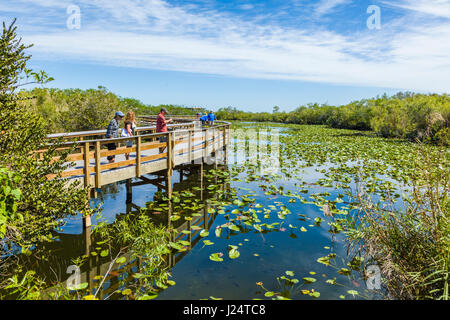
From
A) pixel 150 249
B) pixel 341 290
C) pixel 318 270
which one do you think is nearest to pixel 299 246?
pixel 318 270

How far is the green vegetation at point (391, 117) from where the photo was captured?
946 cm

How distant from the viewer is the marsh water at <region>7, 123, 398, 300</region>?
4820mm

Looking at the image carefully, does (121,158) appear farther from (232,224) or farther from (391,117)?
(391,117)

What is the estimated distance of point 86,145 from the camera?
6.37 meters

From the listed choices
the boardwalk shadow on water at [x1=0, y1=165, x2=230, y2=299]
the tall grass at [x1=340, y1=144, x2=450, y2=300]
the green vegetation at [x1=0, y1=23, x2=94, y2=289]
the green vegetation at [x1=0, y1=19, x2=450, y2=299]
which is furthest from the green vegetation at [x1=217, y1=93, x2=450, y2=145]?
the green vegetation at [x1=0, y1=23, x2=94, y2=289]

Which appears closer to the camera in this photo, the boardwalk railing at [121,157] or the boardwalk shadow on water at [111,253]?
the boardwalk shadow on water at [111,253]

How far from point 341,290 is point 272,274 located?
3.86 feet

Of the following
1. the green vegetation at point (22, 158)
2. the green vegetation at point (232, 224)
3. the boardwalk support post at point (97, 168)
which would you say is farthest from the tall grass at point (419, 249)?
the boardwalk support post at point (97, 168)

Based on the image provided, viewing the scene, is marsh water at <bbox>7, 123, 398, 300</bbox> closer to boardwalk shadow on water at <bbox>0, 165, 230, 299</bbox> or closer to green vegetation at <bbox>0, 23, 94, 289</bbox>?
boardwalk shadow on water at <bbox>0, 165, 230, 299</bbox>

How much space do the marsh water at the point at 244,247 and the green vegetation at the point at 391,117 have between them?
290 cm

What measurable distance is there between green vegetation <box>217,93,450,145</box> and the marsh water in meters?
2.90

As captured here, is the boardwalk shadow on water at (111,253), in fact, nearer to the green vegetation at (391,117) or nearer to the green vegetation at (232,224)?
the green vegetation at (232,224)

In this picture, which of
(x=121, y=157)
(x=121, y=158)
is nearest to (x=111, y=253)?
(x=121, y=158)
